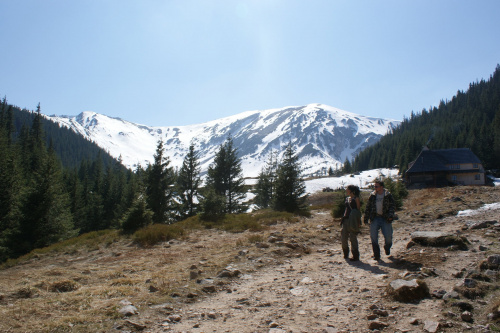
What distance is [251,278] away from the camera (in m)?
6.29

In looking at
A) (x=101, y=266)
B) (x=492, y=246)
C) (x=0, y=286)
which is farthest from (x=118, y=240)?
(x=492, y=246)

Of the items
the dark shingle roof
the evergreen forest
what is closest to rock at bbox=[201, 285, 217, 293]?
the evergreen forest

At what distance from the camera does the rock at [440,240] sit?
22.2ft

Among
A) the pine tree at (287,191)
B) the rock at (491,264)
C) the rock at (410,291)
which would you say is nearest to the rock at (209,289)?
the rock at (410,291)

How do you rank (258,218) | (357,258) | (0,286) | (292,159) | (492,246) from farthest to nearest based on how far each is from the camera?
(292,159) < (258,218) < (357,258) < (492,246) < (0,286)

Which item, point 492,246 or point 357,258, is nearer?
point 492,246

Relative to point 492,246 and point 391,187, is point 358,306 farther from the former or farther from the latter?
point 391,187

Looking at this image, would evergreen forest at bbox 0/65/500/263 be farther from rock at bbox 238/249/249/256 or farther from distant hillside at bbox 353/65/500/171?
distant hillside at bbox 353/65/500/171

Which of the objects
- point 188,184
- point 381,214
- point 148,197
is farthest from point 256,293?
point 188,184

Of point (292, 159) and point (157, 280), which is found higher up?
point (292, 159)

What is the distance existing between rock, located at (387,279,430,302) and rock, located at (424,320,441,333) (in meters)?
0.82

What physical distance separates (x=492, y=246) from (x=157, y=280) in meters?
8.38

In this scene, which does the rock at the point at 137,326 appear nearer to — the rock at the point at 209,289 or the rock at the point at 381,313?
the rock at the point at 209,289

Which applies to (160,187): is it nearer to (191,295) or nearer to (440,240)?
(191,295)
